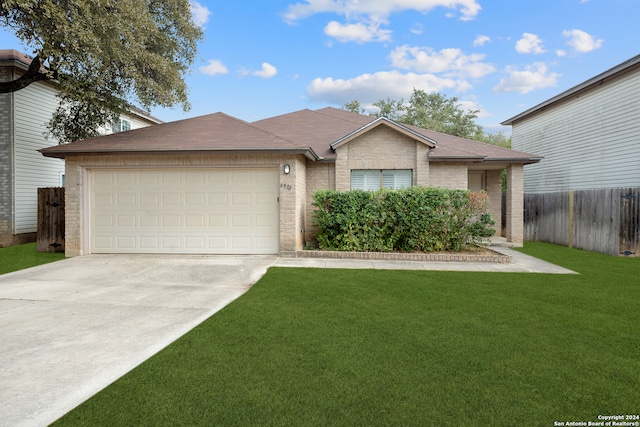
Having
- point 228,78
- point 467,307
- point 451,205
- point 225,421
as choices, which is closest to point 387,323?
point 467,307

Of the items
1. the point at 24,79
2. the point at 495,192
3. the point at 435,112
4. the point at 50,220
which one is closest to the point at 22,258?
the point at 50,220

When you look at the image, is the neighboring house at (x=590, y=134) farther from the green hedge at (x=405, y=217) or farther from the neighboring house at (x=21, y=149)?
the neighboring house at (x=21, y=149)

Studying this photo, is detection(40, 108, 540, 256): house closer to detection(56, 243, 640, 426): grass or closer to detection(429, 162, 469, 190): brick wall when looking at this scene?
detection(56, 243, 640, 426): grass

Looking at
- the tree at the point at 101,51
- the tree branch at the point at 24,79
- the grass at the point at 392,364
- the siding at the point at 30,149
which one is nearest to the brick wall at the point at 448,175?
the grass at the point at 392,364

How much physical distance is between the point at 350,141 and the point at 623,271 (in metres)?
8.19

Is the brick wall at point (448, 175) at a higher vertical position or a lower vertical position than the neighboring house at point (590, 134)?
lower

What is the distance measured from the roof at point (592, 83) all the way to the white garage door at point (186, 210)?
1298 centimetres

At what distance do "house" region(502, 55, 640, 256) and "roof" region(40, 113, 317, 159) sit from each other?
9.22m

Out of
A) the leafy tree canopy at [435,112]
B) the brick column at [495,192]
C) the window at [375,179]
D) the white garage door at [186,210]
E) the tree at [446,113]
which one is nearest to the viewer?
the white garage door at [186,210]

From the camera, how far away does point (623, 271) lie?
8219 millimetres

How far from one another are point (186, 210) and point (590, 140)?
16.2 meters

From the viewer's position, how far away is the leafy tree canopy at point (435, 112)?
3669cm

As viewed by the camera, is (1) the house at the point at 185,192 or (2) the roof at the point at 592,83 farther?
(2) the roof at the point at 592,83

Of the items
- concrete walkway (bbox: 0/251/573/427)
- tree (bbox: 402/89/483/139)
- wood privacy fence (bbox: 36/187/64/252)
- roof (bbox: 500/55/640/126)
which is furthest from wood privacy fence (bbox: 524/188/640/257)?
tree (bbox: 402/89/483/139)
